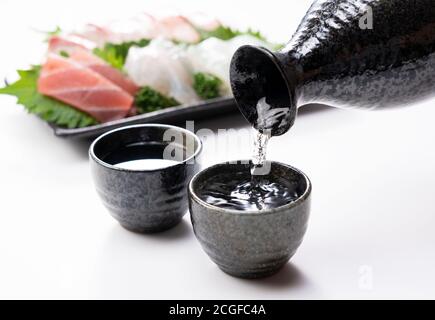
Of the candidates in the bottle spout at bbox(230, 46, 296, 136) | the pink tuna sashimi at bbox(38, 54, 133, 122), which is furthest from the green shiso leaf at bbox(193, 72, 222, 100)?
the bottle spout at bbox(230, 46, 296, 136)

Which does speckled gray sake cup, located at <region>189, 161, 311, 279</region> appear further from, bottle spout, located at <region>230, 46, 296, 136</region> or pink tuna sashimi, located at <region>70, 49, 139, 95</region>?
pink tuna sashimi, located at <region>70, 49, 139, 95</region>

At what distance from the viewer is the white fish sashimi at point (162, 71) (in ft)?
7.43

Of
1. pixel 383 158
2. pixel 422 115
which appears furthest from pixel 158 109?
pixel 422 115

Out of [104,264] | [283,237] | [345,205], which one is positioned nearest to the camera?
[283,237]

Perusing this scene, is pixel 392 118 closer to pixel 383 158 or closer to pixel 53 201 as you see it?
pixel 383 158

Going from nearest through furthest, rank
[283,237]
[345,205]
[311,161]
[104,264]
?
[283,237] < [104,264] < [345,205] < [311,161]

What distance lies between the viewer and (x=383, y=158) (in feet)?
6.61

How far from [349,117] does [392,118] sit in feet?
0.44

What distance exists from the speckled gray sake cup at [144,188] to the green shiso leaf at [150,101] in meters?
0.56

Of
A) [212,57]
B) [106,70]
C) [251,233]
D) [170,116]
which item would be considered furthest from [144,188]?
[212,57]

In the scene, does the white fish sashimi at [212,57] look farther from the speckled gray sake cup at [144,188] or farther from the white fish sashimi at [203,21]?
the speckled gray sake cup at [144,188]

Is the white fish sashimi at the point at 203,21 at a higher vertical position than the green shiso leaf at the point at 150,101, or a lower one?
higher

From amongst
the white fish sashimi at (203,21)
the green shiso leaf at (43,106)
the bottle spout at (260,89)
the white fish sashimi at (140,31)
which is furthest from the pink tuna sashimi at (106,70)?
the bottle spout at (260,89)

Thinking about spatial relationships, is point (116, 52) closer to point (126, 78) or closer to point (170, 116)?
point (126, 78)
